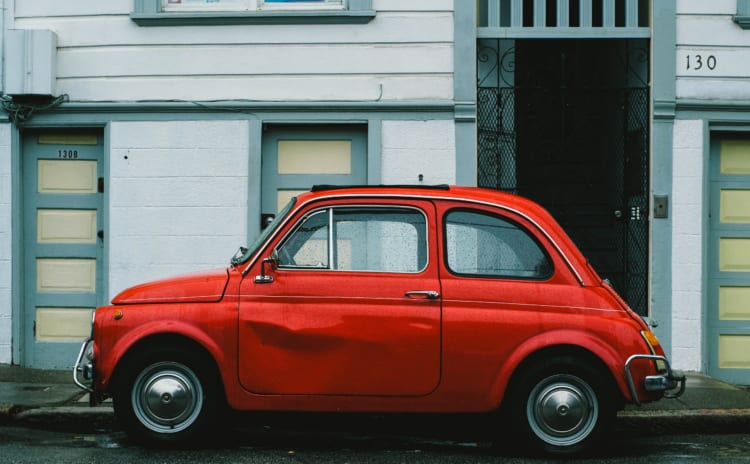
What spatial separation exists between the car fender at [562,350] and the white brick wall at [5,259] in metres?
5.92

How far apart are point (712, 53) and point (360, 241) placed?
210 inches

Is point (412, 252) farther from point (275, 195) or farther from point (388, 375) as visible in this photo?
point (275, 195)

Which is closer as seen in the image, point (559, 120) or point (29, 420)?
point (29, 420)

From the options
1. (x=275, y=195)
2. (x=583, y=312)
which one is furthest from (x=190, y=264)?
(x=583, y=312)

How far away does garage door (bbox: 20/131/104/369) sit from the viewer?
432 inches

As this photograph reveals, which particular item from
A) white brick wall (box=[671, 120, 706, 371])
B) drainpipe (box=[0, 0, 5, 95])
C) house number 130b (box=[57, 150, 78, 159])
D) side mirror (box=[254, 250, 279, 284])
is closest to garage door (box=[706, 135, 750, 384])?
white brick wall (box=[671, 120, 706, 371])

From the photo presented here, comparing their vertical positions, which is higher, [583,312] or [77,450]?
[583,312]

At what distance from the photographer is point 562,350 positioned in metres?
6.96

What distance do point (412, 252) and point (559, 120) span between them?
4308mm

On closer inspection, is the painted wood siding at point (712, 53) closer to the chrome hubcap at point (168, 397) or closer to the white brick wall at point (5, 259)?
the chrome hubcap at point (168, 397)

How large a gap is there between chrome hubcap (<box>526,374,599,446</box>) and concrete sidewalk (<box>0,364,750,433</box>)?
142cm

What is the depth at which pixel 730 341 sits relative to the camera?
35.6 feet

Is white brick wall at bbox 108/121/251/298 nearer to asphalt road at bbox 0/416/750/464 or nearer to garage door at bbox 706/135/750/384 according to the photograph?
asphalt road at bbox 0/416/750/464

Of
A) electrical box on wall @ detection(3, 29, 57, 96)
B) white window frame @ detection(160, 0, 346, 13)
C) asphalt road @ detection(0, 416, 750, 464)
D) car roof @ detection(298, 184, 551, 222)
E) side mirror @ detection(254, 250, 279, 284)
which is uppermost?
white window frame @ detection(160, 0, 346, 13)
